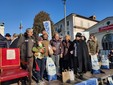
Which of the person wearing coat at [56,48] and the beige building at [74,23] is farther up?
the beige building at [74,23]

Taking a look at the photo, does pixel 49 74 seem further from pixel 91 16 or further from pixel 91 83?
pixel 91 16

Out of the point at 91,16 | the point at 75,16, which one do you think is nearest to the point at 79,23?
the point at 75,16

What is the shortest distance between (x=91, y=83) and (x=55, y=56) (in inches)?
78.0

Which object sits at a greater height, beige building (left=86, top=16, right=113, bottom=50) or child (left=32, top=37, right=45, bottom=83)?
beige building (left=86, top=16, right=113, bottom=50)

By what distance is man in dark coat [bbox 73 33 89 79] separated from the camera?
24.6ft

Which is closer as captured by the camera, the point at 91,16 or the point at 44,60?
the point at 44,60

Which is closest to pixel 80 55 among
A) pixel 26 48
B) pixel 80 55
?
pixel 80 55

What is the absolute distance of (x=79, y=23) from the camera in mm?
42469

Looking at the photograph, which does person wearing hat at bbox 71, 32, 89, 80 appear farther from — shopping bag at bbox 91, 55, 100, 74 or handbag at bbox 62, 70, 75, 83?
shopping bag at bbox 91, 55, 100, 74

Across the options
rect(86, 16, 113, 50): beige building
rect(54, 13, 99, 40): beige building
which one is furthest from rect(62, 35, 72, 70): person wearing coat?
rect(54, 13, 99, 40): beige building

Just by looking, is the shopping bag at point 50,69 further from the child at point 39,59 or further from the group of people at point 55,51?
the child at point 39,59

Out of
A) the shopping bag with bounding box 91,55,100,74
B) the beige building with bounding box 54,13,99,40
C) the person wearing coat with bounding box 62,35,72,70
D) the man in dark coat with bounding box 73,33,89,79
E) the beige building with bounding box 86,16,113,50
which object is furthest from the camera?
the beige building with bounding box 54,13,99,40

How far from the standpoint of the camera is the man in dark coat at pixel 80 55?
7508 mm

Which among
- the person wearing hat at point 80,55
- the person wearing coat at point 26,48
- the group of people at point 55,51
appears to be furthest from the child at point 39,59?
the person wearing hat at point 80,55
